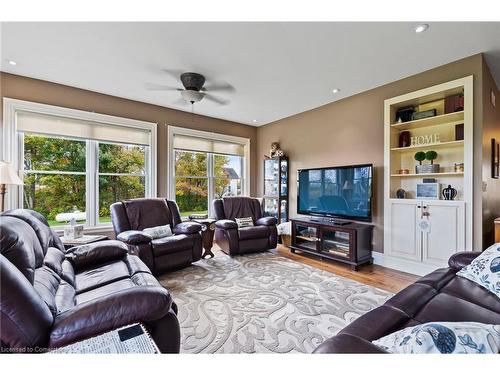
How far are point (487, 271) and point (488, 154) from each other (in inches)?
82.2

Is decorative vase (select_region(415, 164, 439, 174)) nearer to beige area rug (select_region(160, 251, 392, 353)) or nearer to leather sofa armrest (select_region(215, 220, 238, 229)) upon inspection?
beige area rug (select_region(160, 251, 392, 353))

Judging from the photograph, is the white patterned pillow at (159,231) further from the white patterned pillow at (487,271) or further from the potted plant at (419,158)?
the potted plant at (419,158)

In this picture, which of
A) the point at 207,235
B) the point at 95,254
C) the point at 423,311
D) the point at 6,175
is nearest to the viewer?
the point at 423,311

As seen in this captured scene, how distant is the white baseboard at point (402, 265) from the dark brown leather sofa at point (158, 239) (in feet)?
8.69

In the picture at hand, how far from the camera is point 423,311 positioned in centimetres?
127

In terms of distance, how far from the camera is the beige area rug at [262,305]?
1.76m

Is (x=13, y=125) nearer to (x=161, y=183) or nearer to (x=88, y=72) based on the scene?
(x=88, y=72)

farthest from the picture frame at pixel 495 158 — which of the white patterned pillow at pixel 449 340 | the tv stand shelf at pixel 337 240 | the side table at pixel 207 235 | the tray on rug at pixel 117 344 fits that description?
the tray on rug at pixel 117 344

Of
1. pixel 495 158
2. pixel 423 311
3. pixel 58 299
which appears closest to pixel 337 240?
pixel 495 158

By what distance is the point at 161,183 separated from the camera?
441cm

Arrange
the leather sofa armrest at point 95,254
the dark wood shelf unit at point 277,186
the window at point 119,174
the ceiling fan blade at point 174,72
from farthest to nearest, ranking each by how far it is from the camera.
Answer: the dark wood shelf unit at point 277,186 → the window at point 119,174 → the ceiling fan blade at point 174,72 → the leather sofa armrest at point 95,254

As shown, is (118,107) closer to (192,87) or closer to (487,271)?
(192,87)

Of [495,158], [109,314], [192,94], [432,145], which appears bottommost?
[109,314]
